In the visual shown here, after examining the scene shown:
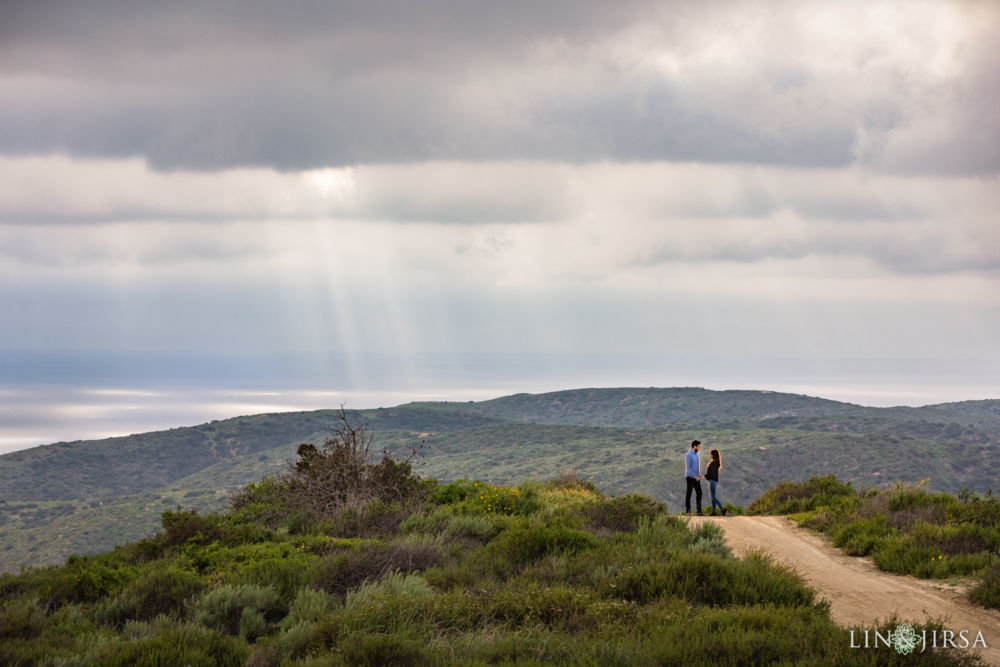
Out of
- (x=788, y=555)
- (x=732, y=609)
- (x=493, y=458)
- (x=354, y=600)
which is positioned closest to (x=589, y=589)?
(x=732, y=609)

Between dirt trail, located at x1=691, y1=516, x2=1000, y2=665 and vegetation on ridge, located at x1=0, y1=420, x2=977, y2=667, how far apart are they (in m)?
0.69

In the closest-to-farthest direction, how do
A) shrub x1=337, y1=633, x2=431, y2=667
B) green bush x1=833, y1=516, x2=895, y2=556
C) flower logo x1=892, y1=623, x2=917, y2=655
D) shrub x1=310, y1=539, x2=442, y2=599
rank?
1. flower logo x1=892, y1=623, x2=917, y2=655
2. shrub x1=337, y1=633, x2=431, y2=667
3. shrub x1=310, y1=539, x2=442, y2=599
4. green bush x1=833, y1=516, x2=895, y2=556

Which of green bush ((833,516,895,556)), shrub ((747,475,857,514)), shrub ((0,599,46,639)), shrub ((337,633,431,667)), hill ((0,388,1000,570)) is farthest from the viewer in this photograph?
hill ((0,388,1000,570))

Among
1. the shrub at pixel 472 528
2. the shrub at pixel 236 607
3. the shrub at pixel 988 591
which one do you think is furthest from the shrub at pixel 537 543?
the shrub at pixel 988 591

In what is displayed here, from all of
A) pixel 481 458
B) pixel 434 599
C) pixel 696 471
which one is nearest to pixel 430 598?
pixel 434 599

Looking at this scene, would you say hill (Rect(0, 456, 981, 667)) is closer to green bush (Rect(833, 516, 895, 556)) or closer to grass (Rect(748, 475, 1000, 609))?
grass (Rect(748, 475, 1000, 609))

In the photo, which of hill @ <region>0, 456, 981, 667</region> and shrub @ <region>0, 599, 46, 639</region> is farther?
shrub @ <region>0, 599, 46, 639</region>

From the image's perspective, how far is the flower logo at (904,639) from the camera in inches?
258

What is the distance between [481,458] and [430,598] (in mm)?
110740

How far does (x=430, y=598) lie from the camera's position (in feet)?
28.3

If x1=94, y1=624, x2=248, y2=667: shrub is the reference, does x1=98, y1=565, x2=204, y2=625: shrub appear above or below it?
below

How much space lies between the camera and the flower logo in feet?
21.5

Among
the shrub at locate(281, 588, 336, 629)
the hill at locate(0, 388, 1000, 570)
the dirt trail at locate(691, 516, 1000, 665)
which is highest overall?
the dirt trail at locate(691, 516, 1000, 665)

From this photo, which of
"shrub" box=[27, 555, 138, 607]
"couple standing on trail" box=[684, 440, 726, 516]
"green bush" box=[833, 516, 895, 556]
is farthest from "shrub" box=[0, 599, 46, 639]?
"couple standing on trail" box=[684, 440, 726, 516]
